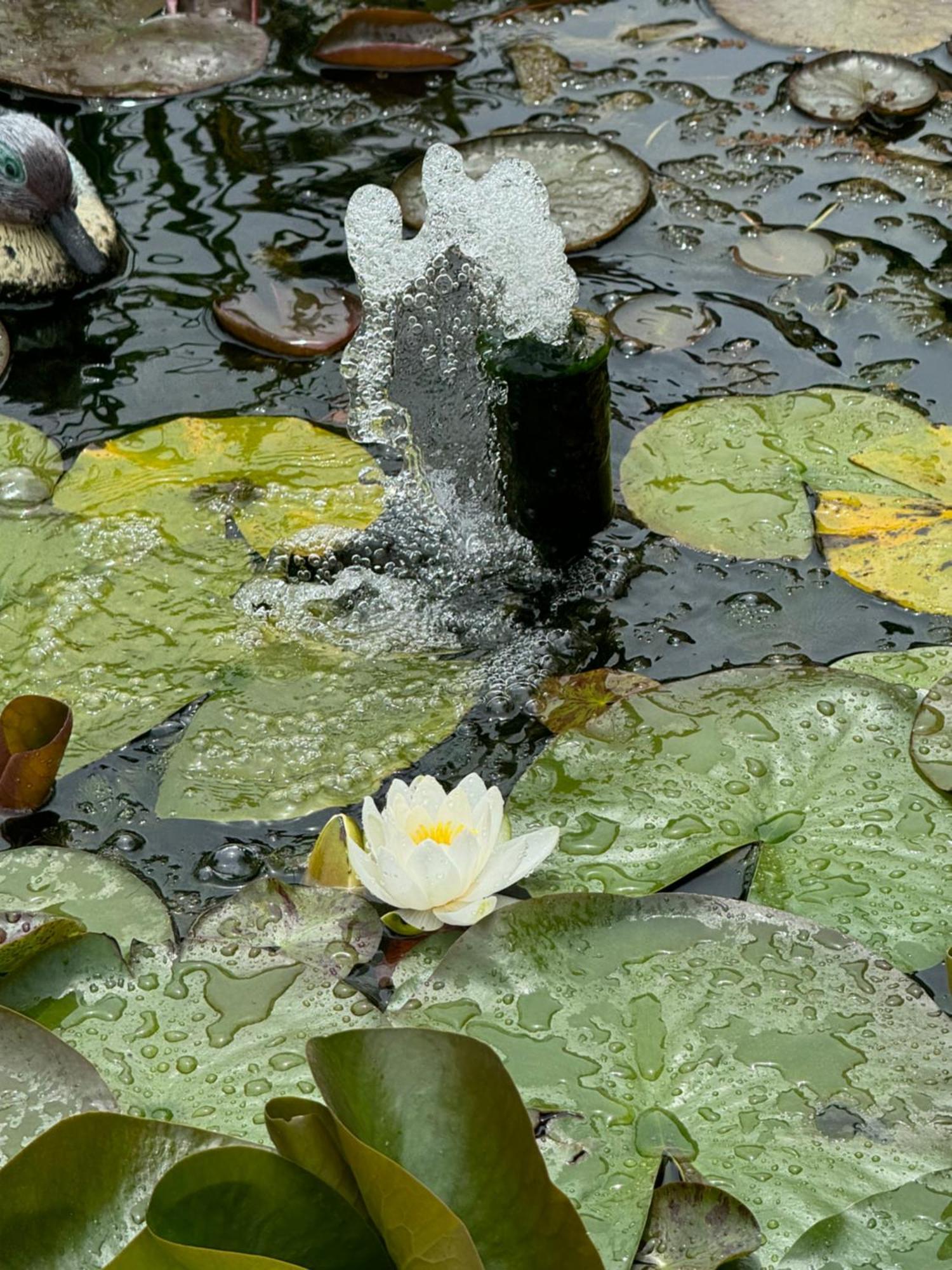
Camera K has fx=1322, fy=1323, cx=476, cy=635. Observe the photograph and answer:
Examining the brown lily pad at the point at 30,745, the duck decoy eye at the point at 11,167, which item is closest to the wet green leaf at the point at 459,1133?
the brown lily pad at the point at 30,745

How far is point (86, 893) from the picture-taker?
67.2 inches

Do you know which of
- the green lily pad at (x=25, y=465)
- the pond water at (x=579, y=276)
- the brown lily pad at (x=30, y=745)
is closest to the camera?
the brown lily pad at (x=30, y=745)

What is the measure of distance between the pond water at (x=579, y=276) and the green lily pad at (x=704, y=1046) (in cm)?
20

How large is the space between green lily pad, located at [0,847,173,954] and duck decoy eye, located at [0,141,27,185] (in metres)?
1.87

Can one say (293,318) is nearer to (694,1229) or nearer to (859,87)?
(859,87)

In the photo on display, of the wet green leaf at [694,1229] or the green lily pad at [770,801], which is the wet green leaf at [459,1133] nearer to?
the wet green leaf at [694,1229]

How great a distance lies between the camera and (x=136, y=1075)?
1.42 m

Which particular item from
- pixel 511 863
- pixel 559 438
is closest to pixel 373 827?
pixel 511 863

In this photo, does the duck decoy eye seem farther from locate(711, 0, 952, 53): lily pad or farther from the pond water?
locate(711, 0, 952, 53): lily pad

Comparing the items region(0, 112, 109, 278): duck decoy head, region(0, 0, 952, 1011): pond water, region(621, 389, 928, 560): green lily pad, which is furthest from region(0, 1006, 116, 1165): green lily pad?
region(0, 112, 109, 278): duck decoy head

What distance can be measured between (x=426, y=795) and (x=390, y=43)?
2789 millimetres

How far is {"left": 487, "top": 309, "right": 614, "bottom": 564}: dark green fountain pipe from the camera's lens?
2.09m

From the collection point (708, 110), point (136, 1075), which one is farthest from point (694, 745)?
point (708, 110)

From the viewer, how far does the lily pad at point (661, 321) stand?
277cm
